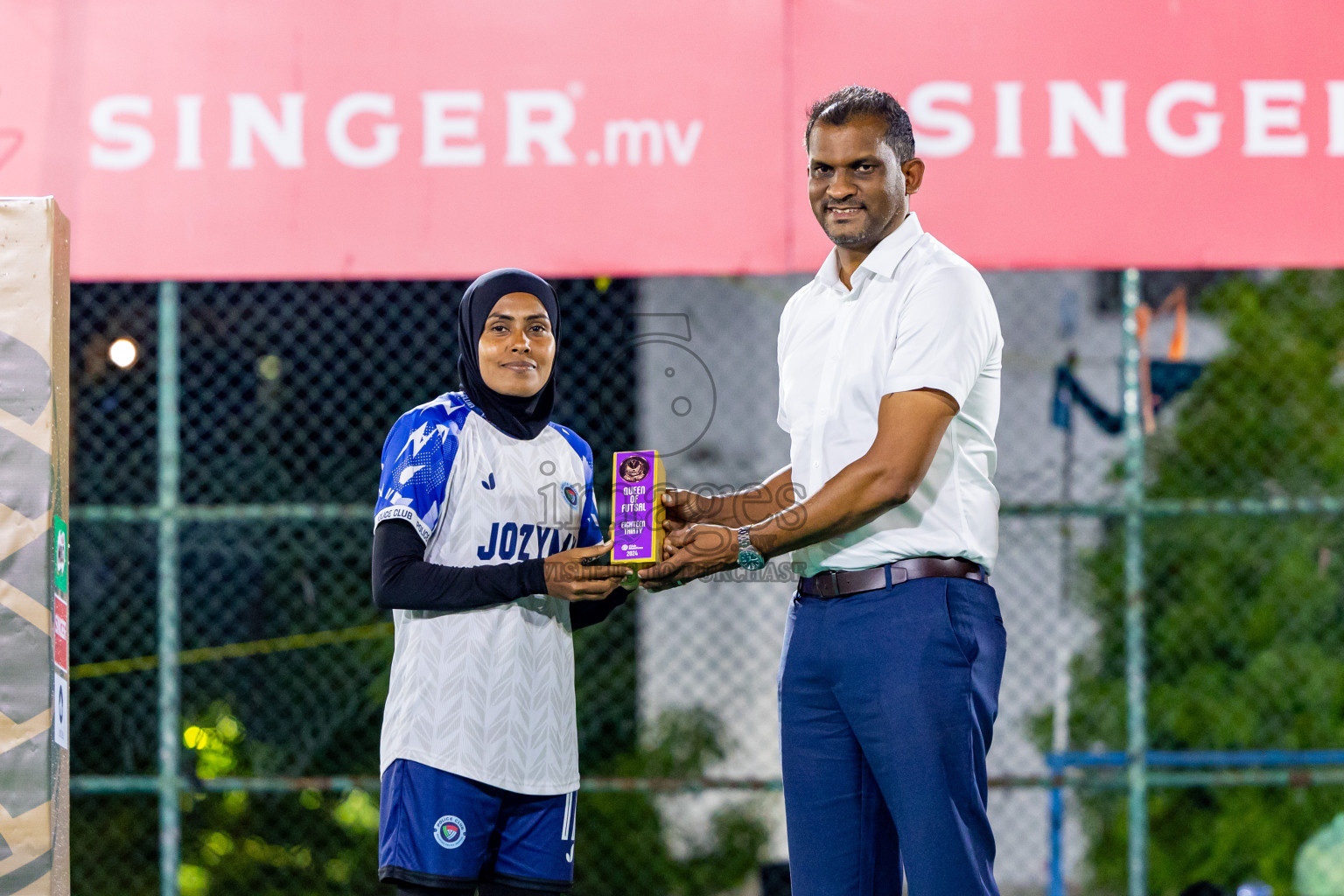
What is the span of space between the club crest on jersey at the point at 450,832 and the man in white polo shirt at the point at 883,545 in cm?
58

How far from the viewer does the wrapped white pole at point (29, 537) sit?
2.38 meters

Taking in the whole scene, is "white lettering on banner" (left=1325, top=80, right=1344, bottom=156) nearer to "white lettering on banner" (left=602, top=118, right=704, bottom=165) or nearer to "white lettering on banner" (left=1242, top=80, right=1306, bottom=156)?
"white lettering on banner" (left=1242, top=80, right=1306, bottom=156)

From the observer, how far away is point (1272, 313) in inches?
211

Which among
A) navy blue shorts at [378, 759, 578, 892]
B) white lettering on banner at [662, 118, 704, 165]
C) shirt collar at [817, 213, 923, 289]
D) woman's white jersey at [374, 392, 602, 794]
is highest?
white lettering on banner at [662, 118, 704, 165]

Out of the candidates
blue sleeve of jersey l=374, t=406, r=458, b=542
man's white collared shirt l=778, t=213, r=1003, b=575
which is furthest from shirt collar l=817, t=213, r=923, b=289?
blue sleeve of jersey l=374, t=406, r=458, b=542

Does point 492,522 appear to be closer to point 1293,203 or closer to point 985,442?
point 985,442

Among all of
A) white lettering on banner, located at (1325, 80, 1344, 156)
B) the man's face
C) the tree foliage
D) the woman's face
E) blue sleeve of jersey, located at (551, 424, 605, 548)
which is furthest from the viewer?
the tree foliage

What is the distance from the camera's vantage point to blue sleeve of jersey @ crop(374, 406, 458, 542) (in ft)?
8.07

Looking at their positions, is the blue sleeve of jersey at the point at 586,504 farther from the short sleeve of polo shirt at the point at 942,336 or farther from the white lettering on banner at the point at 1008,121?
the white lettering on banner at the point at 1008,121

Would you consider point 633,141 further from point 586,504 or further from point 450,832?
point 450,832

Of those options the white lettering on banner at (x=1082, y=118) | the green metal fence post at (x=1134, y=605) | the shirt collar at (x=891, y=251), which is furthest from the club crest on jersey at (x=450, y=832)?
the white lettering on banner at (x=1082, y=118)

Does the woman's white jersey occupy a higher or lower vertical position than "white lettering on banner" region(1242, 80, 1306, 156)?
lower

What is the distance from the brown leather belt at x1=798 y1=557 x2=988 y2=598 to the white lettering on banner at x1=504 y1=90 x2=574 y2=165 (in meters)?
2.01

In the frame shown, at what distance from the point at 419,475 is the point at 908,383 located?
936 millimetres
